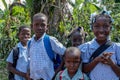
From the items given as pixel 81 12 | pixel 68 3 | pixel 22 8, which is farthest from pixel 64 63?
pixel 22 8

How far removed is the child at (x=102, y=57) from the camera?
295 cm

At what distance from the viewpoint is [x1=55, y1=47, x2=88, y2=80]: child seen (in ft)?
10.3

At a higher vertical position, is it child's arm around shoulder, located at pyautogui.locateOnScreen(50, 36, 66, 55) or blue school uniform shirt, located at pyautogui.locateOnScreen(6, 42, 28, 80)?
child's arm around shoulder, located at pyautogui.locateOnScreen(50, 36, 66, 55)

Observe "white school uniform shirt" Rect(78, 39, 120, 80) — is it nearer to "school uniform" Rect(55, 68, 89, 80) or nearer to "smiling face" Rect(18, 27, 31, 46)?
"school uniform" Rect(55, 68, 89, 80)

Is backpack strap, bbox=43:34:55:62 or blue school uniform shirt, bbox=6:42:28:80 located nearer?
backpack strap, bbox=43:34:55:62

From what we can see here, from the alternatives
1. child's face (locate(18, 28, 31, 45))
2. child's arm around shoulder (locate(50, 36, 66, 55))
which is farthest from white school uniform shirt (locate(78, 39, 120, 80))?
child's face (locate(18, 28, 31, 45))

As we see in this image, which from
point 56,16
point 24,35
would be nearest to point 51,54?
point 24,35

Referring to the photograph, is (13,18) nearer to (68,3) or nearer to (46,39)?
(68,3)

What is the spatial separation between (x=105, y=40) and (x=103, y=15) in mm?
257

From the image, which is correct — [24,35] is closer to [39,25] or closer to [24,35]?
[24,35]

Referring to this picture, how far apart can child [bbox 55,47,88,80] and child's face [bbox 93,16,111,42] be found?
29cm

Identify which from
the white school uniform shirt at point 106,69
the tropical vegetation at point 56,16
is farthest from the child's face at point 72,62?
the tropical vegetation at point 56,16

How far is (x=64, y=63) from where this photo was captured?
134 inches

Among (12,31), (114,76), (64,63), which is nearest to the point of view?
(114,76)
